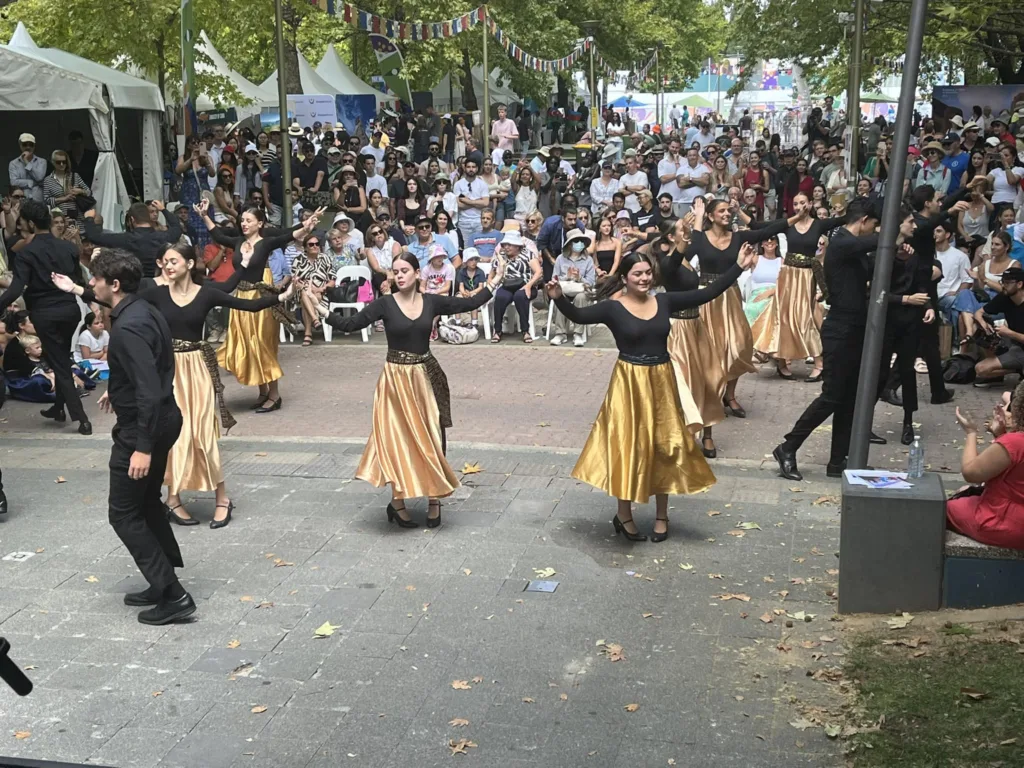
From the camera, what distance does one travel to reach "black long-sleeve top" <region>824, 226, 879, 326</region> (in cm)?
948

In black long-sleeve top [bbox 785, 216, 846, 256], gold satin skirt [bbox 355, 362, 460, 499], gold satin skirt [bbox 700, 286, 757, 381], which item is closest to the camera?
gold satin skirt [bbox 355, 362, 460, 499]

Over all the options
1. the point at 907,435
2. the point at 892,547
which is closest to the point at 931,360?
the point at 907,435

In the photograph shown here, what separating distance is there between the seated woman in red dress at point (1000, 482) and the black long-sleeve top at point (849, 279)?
290 centimetres

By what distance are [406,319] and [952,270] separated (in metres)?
7.97

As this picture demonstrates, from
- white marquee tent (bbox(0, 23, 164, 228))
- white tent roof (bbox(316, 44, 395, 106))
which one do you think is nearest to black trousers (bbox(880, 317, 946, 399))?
white marquee tent (bbox(0, 23, 164, 228))

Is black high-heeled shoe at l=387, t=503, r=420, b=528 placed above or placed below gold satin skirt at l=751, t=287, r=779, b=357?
below

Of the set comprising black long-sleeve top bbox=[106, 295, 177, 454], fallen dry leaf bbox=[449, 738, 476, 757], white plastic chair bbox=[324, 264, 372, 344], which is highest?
black long-sleeve top bbox=[106, 295, 177, 454]

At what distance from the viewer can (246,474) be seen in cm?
989

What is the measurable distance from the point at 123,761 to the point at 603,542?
362 cm

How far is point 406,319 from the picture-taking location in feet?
27.2

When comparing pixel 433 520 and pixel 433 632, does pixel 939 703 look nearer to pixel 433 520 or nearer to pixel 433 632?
pixel 433 632

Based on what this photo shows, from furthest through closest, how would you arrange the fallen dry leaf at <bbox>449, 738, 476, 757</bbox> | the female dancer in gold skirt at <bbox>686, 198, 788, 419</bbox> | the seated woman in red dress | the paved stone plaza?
the female dancer in gold skirt at <bbox>686, 198, 788, 419</bbox>
the seated woman in red dress
the paved stone plaza
the fallen dry leaf at <bbox>449, 738, 476, 757</bbox>

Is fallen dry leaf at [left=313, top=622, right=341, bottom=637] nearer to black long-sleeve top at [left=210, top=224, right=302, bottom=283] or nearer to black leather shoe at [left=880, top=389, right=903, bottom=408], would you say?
black long-sleeve top at [left=210, top=224, right=302, bottom=283]

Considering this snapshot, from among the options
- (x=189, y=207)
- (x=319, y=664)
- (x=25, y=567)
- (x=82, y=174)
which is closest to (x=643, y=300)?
(x=319, y=664)
